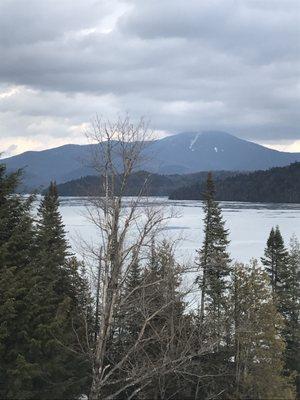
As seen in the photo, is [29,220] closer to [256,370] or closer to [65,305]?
[65,305]

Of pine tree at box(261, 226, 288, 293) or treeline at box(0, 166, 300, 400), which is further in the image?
pine tree at box(261, 226, 288, 293)

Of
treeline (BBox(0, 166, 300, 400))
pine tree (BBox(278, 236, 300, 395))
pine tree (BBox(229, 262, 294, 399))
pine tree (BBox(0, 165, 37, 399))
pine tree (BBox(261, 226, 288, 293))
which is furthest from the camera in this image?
pine tree (BBox(261, 226, 288, 293))

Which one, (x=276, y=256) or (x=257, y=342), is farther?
(x=276, y=256)

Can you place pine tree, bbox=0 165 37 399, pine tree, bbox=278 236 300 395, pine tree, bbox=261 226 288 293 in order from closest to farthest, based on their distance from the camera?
pine tree, bbox=0 165 37 399 < pine tree, bbox=278 236 300 395 < pine tree, bbox=261 226 288 293

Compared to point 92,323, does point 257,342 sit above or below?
below

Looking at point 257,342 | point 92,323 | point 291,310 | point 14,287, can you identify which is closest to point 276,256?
point 291,310

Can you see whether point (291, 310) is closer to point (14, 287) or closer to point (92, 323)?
point (92, 323)

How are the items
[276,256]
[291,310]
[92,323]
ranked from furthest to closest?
[276,256], [291,310], [92,323]

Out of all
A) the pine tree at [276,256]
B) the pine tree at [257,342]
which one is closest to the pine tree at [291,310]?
the pine tree at [276,256]

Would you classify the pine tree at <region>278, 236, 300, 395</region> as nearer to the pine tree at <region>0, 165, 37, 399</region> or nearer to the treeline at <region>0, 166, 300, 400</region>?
the treeline at <region>0, 166, 300, 400</region>

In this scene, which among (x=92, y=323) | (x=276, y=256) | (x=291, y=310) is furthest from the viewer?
(x=276, y=256)

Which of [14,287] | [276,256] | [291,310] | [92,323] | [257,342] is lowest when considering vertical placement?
[291,310]

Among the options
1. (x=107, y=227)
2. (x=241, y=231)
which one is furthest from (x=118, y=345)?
(x=241, y=231)

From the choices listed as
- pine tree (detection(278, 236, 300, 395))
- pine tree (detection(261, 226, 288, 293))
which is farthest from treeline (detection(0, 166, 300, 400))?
pine tree (detection(261, 226, 288, 293))
